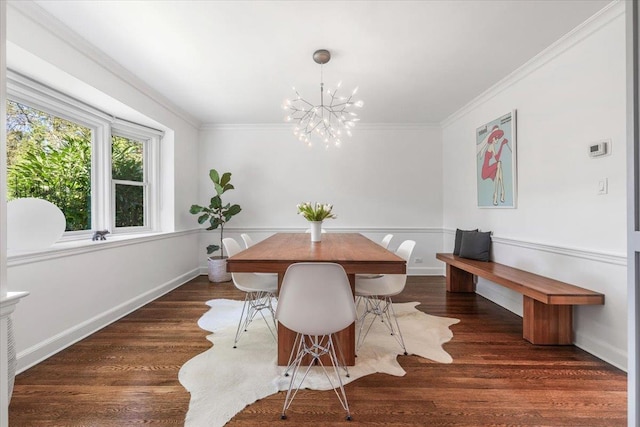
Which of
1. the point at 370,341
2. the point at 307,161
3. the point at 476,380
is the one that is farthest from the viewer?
the point at 307,161

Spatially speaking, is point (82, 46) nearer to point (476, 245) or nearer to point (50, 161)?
point (50, 161)

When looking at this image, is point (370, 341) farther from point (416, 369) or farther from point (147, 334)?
point (147, 334)

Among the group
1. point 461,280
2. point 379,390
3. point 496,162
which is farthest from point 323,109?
point 379,390

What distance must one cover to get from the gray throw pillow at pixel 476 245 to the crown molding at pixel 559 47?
5.49 feet

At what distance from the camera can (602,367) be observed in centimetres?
210

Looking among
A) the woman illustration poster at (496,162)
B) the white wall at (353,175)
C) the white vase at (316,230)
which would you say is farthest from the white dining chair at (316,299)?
the white wall at (353,175)

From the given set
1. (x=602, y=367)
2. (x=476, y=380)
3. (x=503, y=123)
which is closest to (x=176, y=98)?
(x=503, y=123)

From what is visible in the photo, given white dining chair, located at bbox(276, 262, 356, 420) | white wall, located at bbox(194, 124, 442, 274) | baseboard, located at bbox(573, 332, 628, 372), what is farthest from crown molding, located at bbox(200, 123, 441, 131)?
white dining chair, located at bbox(276, 262, 356, 420)

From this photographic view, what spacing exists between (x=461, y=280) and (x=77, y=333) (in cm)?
420

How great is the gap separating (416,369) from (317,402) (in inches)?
30.4

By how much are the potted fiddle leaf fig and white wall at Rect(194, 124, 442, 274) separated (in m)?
0.36

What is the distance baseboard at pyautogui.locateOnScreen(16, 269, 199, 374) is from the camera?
2.06 metres

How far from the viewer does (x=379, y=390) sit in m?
1.83

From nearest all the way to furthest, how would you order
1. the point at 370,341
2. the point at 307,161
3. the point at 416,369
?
the point at 416,369 < the point at 370,341 < the point at 307,161
